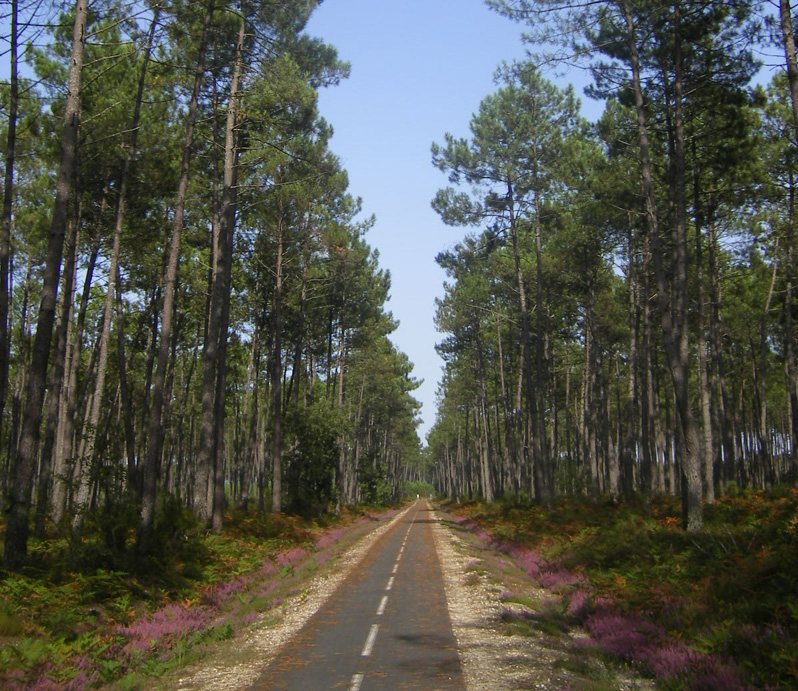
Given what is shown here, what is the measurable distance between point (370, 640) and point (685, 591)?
5.95 metres

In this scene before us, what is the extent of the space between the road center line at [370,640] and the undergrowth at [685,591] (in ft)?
7.90

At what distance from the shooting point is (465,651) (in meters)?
9.98

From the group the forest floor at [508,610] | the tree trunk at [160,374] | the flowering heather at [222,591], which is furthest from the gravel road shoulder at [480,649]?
the tree trunk at [160,374]

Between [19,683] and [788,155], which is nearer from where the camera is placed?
[19,683]

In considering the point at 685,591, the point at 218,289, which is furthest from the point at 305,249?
the point at 685,591

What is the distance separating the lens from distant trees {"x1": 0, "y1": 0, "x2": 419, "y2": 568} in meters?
15.9

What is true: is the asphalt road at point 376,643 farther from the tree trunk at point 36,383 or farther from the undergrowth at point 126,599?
the tree trunk at point 36,383

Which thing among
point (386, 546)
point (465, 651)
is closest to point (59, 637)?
point (465, 651)

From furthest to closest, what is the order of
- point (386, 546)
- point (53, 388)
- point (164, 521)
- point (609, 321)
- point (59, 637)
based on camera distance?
point (609, 321)
point (386, 546)
point (53, 388)
point (164, 521)
point (59, 637)

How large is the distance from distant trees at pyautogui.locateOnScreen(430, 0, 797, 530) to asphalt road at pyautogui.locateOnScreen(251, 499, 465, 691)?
8.05m

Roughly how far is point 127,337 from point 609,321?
27.4 m

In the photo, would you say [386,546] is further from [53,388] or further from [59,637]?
[59,637]

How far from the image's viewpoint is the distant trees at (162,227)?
15859 millimetres

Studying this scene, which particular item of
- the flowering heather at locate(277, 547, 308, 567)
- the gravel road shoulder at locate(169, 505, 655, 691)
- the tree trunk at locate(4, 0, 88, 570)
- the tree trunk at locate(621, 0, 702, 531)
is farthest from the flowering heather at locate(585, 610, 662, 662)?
the flowering heather at locate(277, 547, 308, 567)
